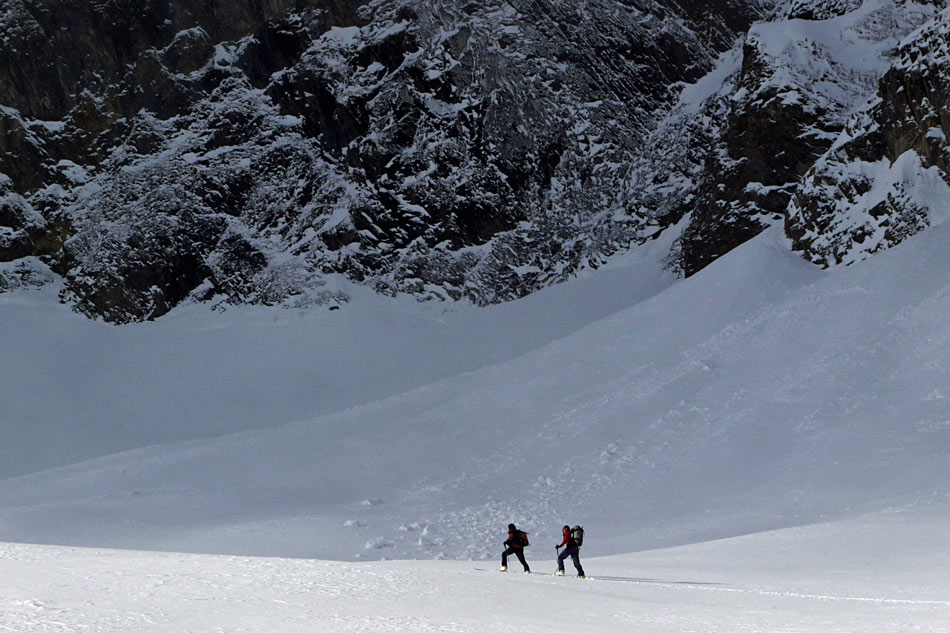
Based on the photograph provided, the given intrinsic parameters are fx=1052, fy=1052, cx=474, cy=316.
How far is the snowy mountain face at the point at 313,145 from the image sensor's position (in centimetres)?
6222

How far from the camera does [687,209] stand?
60906 millimetres

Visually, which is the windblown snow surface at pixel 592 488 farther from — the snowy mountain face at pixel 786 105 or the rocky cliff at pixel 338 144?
the rocky cliff at pixel 338 144

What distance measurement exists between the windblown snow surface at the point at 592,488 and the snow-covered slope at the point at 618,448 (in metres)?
0.10

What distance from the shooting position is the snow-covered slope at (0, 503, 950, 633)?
335 inches

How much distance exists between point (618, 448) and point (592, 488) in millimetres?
2498

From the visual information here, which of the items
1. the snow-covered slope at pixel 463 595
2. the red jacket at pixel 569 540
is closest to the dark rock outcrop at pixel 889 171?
the snow-covered slope at pixel 463 595

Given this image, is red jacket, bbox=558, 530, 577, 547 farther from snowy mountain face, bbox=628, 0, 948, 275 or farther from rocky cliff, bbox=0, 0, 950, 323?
rocky cliff, bbox=0, 0, 950, 323

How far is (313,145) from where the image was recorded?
64.8m

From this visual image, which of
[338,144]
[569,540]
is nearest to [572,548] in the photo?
[569,540]

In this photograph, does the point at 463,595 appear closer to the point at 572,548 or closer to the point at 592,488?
the point at 572,548

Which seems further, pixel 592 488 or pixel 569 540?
pixel 592 488

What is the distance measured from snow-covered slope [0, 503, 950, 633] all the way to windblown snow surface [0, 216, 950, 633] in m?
→ 0.06

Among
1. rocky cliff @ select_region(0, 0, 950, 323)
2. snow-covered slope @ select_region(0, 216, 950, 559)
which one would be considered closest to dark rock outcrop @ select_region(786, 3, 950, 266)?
snow-covered slope @ select_region(0, 216, 950, 559)

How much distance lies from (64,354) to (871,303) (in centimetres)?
4410
